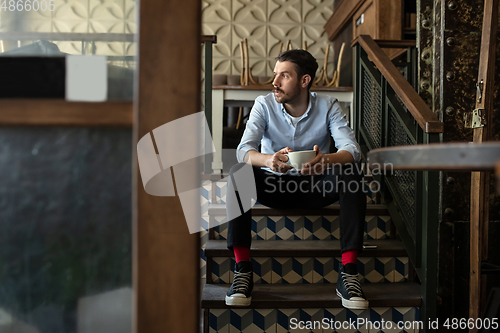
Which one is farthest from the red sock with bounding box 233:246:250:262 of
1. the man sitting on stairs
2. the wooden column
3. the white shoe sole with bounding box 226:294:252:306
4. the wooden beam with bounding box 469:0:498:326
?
the wooden column

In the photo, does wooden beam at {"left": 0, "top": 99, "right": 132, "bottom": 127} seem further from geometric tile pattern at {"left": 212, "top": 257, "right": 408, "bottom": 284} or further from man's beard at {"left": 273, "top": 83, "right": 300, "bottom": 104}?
man's beard at {"left": 273, "top": 83, "right": 300, "bottom": 104}

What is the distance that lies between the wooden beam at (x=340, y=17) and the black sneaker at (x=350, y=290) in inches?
140

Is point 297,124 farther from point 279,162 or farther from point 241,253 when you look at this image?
point 241,253

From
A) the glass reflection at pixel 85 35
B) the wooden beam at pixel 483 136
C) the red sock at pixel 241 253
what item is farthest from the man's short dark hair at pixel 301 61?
the glass reflection at pixel 85 35

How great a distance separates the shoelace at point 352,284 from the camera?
1605mm

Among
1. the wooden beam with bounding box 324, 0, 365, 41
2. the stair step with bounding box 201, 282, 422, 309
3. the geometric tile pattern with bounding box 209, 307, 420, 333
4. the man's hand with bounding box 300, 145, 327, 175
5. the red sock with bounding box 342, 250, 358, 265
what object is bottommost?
the geometric tile pattern with bounding box 209, 307, 420, 333

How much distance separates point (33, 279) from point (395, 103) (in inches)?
80.5

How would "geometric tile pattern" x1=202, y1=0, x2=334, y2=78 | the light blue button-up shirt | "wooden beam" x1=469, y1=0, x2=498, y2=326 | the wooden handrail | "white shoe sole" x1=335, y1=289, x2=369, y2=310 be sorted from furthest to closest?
"geometric tile pattern" x1=202, y1=0, x2=334, y2=78 < the light blue button-up shirt < the wooden handrail < "white shoe sole" x1=335, y1=289, x2=369, y2=310 < "wooden beam" x1=469, y1=0, x2=498, y2=326

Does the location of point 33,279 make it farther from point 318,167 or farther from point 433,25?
point 433,25

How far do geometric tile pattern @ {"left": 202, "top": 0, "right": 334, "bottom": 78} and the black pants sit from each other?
13.4 ft

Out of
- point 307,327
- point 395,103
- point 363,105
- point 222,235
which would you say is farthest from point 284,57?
point 307,327

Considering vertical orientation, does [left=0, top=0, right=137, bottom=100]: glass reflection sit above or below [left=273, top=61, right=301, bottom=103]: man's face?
below

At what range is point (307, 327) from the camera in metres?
1.69

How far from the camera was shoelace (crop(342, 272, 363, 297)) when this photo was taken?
1605mm
